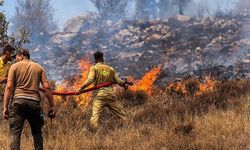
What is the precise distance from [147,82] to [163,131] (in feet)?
29.7

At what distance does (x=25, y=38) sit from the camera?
11711 millimetres

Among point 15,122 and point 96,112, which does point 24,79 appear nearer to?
point 15,122

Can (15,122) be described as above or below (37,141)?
above

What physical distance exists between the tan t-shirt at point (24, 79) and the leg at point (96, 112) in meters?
2.53

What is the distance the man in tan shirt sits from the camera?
5785mm

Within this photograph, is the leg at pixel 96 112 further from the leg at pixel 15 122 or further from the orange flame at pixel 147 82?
the orange flame at pixel 147 82

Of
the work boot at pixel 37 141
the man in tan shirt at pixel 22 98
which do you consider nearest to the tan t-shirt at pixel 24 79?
the man in tan shirt at pixel 22 98

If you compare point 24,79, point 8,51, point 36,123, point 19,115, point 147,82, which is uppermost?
point 8,51

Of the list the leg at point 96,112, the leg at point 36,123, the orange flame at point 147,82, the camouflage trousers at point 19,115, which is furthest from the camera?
the orange flame at point 147,82

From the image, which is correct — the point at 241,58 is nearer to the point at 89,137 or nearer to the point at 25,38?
the point at 25,38

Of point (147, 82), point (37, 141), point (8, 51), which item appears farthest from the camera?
point (147, 82)

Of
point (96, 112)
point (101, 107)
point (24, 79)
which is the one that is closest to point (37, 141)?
point (24, 79)

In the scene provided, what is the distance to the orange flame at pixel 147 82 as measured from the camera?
13.7m

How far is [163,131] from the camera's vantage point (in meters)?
7.12
